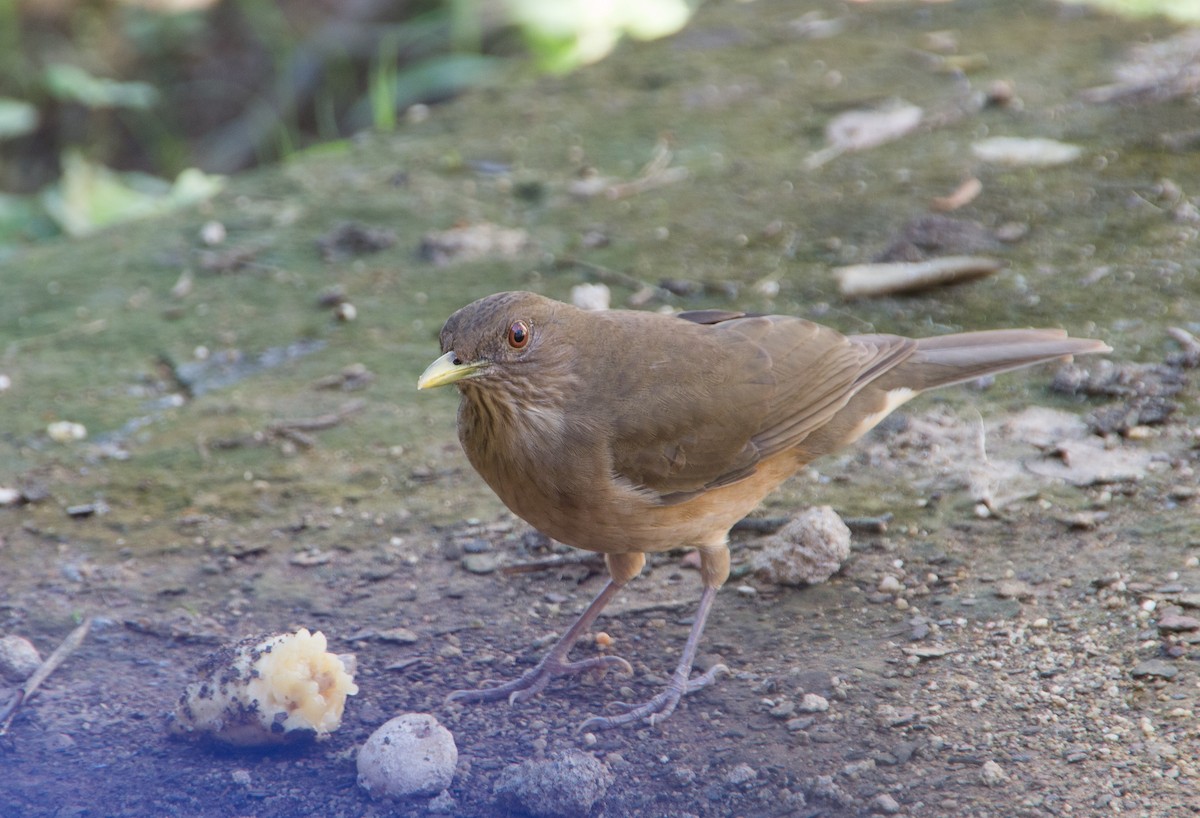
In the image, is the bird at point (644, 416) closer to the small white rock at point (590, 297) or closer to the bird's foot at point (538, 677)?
the bird's foot at point (538, 677)

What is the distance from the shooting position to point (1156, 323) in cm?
Answer: 511

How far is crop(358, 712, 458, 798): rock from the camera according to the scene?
318 centimetres

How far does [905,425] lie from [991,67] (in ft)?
13.0

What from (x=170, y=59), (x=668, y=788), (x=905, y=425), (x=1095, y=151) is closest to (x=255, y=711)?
(x=668, y=788)

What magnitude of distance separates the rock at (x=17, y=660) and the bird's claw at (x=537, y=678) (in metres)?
1.26

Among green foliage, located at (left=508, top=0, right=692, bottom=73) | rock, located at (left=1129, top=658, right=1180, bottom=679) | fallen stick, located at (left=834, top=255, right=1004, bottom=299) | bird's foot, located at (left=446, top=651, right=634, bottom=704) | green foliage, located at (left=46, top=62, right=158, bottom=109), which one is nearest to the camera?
rock, located at (left=1129, top=658, right=1180, bottom=679)

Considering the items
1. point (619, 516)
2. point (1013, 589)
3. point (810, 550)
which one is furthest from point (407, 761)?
point (1013, 589)

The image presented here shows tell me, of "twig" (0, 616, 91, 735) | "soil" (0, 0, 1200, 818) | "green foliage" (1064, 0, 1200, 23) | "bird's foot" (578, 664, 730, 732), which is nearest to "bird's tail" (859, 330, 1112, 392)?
"soil" (0, 0, 1200, 818)

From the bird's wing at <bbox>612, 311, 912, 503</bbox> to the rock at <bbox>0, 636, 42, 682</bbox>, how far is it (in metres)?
1.84

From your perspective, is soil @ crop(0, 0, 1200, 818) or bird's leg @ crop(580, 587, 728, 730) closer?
soil @ crop(0, 0, 1200, 818)

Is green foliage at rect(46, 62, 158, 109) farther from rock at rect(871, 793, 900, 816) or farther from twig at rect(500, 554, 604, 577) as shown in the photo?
rock at rect(871, 793, 900, 816)

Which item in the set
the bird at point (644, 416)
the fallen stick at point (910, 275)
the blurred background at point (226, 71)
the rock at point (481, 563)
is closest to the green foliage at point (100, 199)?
the blurred background at point (226, 71)

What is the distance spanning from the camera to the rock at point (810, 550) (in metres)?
4.10

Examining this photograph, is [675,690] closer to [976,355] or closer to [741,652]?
[741,652]
